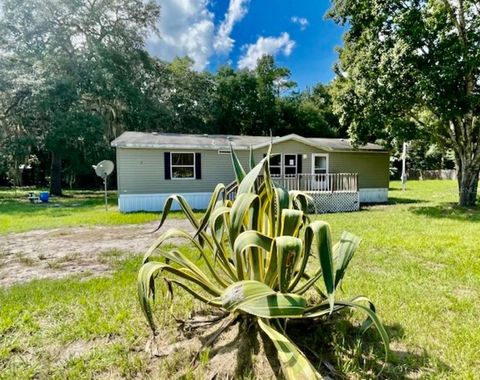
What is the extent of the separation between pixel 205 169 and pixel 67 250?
23.7 feet

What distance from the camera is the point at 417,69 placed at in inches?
368

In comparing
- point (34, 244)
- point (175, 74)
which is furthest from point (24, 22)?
point (34, 244)

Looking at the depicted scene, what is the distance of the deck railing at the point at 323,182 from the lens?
1227 centimetres

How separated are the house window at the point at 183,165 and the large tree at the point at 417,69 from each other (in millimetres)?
A: 6198

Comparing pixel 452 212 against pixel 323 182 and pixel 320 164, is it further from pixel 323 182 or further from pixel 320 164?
pixel 320 164

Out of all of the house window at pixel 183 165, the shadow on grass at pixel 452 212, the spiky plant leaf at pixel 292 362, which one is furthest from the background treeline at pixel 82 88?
the spiky plant leaf at pixel 292 362

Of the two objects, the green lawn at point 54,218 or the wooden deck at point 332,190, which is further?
the wooden deck at point 332,190

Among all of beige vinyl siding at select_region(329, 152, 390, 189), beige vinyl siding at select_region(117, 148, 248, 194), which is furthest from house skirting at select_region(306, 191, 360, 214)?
beige vinyl siding at select_region(117, 148, 248, 194)

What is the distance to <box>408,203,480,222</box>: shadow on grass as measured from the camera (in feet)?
30.4

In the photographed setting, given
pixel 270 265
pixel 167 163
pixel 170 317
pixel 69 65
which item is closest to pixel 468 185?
pixel 167 163

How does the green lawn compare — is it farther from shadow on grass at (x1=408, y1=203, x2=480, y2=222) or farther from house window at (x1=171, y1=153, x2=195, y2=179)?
shadow on grass at (x1=408, y1=203, x2=480, y2=222)

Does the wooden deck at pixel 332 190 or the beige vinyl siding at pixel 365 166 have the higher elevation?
the beige vinyl siding at pixel 365 166

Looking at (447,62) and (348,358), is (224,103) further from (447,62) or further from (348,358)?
(348,358)

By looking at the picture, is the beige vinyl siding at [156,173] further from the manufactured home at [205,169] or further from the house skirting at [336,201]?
the house skirting at [336,201]
